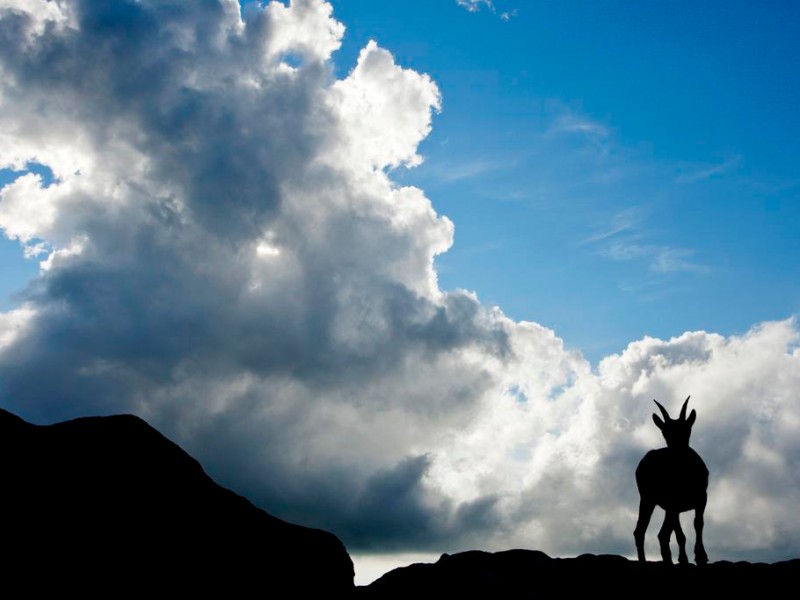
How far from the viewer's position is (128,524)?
1191cm

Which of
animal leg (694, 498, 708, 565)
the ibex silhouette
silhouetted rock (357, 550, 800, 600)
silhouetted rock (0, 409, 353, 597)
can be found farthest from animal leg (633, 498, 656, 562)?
silhouetted rock (0, 409, 353, 597)

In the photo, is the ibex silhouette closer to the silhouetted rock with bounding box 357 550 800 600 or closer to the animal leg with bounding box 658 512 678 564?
the animal leg with bounding box 658 512 678 564

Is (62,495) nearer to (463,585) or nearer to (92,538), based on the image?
(92,538)

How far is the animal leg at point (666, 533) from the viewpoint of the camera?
16.9 m

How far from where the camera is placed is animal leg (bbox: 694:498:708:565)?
1627 centimetres

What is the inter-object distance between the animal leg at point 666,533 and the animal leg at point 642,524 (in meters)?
0.82

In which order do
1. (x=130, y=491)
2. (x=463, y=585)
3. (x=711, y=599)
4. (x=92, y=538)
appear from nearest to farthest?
(x=92, y=538), (x=130, y=491), (x=711, y=599), (x=463, y=585)

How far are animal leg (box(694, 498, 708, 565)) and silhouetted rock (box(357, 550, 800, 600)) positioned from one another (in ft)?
3.60

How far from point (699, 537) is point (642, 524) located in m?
1.72

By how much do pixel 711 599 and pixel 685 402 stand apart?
501 centimetres

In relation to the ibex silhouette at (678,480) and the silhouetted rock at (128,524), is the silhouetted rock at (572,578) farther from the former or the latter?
the silhouetted rock at (128,524)

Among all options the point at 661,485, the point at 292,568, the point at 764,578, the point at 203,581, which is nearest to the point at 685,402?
the point at 661,485

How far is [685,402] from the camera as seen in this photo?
56.5ft

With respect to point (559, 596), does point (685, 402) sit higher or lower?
higher
